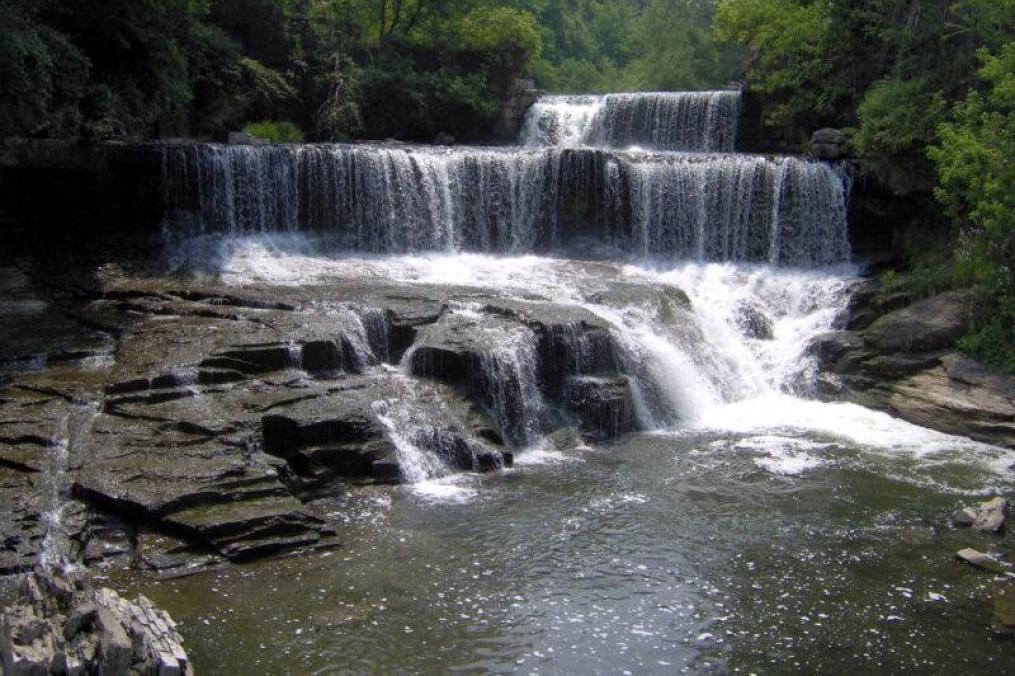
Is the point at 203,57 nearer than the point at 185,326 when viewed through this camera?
No

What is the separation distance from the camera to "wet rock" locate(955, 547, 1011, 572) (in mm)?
10188

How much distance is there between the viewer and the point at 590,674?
8047 millimetres

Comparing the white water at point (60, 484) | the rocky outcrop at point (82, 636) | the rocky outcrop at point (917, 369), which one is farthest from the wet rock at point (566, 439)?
the rocky outcrop at point (82, 636)

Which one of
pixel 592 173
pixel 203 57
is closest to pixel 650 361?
pixel 592 173

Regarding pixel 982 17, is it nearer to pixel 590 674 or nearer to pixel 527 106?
pixel 527 106

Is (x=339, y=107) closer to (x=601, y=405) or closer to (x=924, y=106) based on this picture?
(x=924, y=106)

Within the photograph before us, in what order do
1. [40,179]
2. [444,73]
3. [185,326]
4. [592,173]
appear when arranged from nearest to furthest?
1. [185,326]
2. [40,179]
3. [592,173]
4. [444,73]

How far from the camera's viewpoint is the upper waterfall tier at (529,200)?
20.3 m

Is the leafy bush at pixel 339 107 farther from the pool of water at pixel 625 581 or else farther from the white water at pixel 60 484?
the pool of water at pixel 625 581

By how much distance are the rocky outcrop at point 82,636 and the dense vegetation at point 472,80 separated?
28.1ft

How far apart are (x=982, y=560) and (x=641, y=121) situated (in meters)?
18.7

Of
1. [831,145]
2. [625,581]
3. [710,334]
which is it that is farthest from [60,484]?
[831,145]

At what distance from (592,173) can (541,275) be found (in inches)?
141

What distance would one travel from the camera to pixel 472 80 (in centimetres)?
2853
